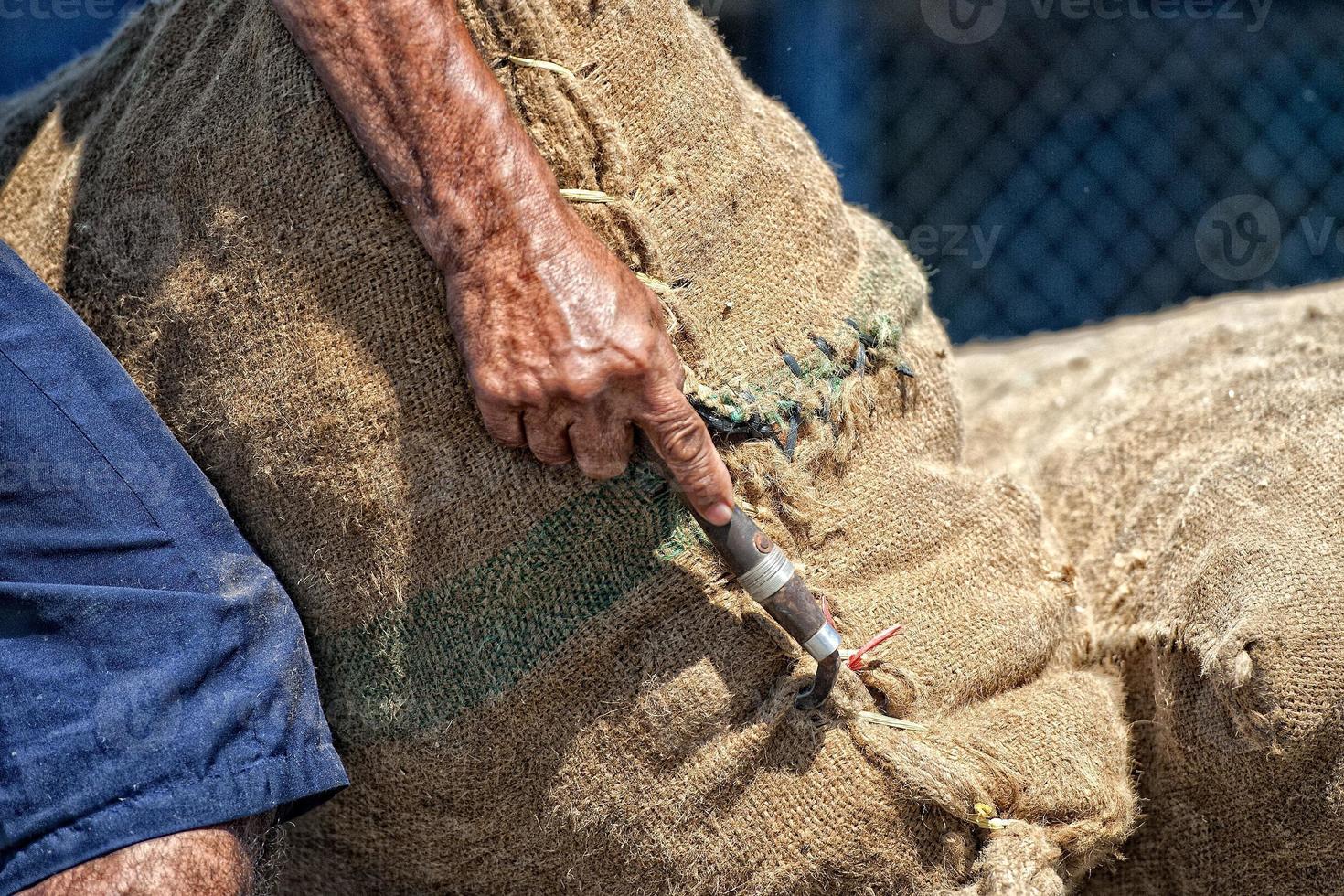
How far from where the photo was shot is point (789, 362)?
149 cm

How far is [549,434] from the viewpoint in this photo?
53.4 inches

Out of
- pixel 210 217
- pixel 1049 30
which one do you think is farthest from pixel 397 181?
pixel 1049 30

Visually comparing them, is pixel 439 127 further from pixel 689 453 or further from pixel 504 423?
pixel 689 453

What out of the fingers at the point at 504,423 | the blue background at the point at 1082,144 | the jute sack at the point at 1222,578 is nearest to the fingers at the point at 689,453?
the fingers at the point at 504,423

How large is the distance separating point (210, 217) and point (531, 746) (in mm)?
695

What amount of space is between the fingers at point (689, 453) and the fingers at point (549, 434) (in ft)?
0.27

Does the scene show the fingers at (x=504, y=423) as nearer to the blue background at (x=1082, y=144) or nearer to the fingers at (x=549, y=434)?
the fingers at (x=549, y=434)

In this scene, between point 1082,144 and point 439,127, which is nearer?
point 439,127

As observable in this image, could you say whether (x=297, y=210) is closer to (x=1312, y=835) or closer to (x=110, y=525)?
(x=110, y=525)

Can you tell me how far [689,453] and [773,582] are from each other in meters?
0.17

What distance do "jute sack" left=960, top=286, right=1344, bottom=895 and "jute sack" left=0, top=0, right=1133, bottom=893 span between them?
0.14m

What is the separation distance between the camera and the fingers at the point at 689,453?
133 cm

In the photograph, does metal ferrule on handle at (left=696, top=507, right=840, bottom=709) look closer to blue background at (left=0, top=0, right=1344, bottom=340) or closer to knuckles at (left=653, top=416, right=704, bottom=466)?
knuckles at (left=653, top=416, right=704, bottom=466)

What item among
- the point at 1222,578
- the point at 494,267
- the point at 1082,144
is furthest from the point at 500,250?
the point at 1082,144
